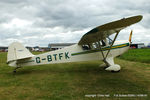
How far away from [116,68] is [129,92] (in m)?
2.46

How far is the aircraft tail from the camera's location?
7000 mm

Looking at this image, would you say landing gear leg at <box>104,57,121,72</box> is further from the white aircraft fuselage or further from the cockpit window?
the cockpit window

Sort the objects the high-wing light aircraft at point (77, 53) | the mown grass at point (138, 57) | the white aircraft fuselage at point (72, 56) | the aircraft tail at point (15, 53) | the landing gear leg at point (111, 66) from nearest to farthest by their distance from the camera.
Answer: the landing gear leg at point (111, 66) < the aircraft tail at point (15, 53) < the high-wing light aircraft at point (77, 53) < the white aircraft fuselage at point (72, 56) < the mown grass at point (138, 57)

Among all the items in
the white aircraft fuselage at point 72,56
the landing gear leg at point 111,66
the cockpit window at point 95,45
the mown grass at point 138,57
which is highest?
the cockpit window at point 95,45

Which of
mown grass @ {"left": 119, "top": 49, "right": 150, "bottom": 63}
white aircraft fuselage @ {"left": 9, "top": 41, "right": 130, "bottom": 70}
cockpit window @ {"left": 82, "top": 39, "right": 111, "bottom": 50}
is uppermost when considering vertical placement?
cockpit window @ {"left": 82, "top": 39, "right": 111, "bottom": 50}

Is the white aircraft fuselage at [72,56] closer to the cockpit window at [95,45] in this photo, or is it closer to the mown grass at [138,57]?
the cockpit window at [95,45]

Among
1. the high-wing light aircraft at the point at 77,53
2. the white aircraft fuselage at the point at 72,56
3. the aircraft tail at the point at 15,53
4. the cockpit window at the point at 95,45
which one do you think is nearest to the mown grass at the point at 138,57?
the white aircraft fuselage at the point at 72,56

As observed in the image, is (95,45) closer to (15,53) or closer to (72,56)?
(72,56)

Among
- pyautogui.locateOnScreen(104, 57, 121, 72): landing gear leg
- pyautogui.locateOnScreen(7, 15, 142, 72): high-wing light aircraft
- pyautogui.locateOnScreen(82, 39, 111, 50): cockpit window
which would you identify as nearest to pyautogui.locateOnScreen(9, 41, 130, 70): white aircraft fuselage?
pyautogui.locateOnScreen(7, 15, 142, 72): high-wing light aircraft

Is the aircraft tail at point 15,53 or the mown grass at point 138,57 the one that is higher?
the aircraft tail at point 15,53

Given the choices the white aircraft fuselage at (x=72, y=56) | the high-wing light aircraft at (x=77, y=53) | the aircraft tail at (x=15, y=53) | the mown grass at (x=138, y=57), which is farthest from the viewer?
the mown grass at (x=138, y=57)

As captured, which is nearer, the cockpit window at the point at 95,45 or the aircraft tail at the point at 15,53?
the aircraft tail at the point at 15,53

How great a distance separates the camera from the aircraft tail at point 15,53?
7000mm

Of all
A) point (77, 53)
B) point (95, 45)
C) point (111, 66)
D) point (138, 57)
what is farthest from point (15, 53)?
point (138, 57)
